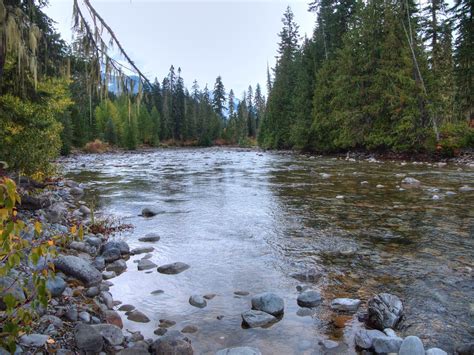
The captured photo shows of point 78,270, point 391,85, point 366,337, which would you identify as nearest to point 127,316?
point 78,270

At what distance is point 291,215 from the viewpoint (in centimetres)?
913

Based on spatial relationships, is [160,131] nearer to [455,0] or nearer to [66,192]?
[455,0]

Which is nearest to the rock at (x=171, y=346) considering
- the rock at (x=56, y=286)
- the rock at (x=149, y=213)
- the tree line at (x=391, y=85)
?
the rock at (x=56, y=286)

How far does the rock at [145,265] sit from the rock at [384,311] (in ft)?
10.7

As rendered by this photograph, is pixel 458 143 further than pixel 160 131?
No

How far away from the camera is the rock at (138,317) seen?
4.06 m

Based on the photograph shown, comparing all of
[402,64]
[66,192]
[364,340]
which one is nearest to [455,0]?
[402,64]

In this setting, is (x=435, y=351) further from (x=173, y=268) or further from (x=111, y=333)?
(x=173, y=268)

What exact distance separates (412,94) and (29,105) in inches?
927

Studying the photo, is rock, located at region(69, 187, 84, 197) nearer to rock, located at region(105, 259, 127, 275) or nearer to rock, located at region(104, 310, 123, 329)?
rock, located at region(105, 259, 127, 275)

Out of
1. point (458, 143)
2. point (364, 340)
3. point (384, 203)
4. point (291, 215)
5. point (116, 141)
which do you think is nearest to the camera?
point (364, 340)

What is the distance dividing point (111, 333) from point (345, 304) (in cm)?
254

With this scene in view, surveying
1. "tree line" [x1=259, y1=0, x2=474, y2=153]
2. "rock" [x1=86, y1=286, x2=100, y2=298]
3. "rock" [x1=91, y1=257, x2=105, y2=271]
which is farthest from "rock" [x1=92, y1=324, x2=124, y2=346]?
"tree line" [x1=259, y1=0, x2=474, y2=153]

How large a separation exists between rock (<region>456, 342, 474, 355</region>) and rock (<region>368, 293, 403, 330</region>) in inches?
24.1
